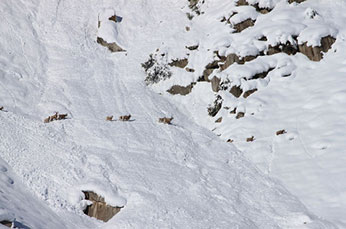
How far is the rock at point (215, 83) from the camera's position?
24217mm

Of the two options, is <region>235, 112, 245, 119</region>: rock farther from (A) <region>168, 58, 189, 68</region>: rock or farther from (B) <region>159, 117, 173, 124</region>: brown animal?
(A) <region>168, 58, 189, 68</region>: rock

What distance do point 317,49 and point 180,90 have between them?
7.46m

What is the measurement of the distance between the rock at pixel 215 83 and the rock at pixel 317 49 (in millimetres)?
4547

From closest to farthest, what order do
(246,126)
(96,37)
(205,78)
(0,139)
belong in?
1. (0,139)
2. (246,126)
3. (205,78)
4. (96,37)

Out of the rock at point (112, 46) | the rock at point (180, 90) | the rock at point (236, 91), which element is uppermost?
the rock at point (112, 46)

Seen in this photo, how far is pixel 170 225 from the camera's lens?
46.8 ft

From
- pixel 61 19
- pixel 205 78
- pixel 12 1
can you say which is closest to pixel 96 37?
pixel 61 19

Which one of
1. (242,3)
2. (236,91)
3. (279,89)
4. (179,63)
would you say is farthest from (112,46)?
(279,89)

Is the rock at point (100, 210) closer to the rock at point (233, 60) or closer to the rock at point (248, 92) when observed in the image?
the rock at point (248, 92)

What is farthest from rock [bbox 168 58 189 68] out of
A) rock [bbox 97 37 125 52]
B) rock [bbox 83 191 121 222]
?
rock [bbox 83 191 121 222]

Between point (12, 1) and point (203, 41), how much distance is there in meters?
13.3

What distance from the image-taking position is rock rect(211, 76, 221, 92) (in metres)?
24.2

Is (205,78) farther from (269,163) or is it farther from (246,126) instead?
(269,163)

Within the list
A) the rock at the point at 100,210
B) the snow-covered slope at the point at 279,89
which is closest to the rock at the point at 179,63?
the snow-covered slope at the point at 279,89
